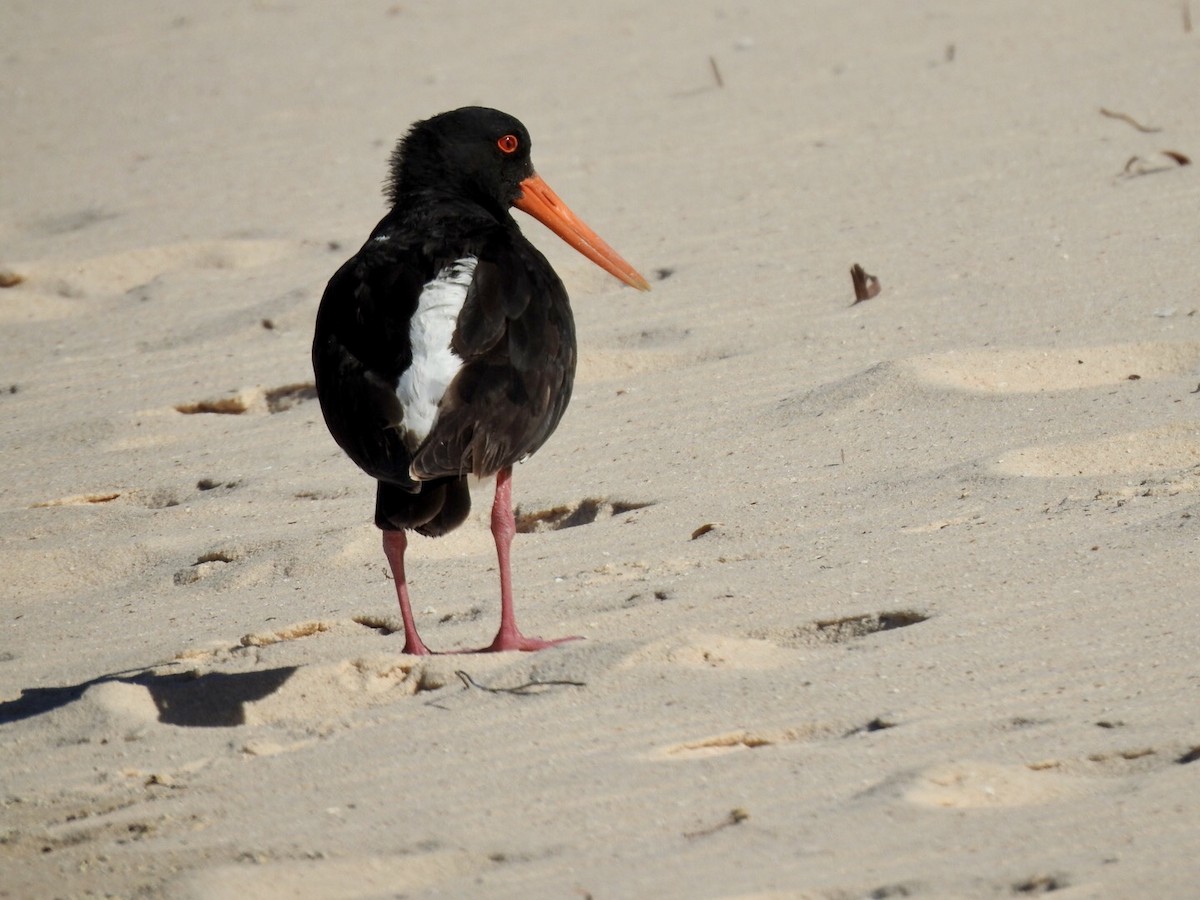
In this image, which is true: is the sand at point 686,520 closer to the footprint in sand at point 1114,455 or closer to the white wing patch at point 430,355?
the footprint in sand at point 1114,455

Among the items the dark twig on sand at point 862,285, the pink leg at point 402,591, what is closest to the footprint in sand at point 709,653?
the pink leg at point 402,591

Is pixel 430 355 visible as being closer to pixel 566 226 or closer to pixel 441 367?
pixel 441 367

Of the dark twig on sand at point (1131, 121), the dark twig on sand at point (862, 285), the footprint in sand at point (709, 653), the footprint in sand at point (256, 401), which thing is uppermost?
the dark twig on sand at point (1131, 121)

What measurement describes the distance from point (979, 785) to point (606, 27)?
1051 cm

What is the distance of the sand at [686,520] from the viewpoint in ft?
11.0

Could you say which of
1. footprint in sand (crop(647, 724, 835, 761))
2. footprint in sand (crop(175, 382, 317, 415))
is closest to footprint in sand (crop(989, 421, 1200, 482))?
footprint in sand (crop(647, 724, 835, 761))

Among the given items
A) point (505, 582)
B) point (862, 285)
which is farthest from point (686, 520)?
point (862, 285)

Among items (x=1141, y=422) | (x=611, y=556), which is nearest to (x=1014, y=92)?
(x=1141, y=422)

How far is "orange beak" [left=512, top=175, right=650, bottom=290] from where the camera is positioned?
5945mm

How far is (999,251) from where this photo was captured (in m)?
7.29

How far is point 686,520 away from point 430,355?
1.22 metres

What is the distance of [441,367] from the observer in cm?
443

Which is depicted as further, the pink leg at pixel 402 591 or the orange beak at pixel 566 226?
the orange beak at pixel 566 226

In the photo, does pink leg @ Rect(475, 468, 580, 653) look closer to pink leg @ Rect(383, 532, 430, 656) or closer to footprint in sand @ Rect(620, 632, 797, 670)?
pink leg @ Rect(383, 532, 430, 656)
